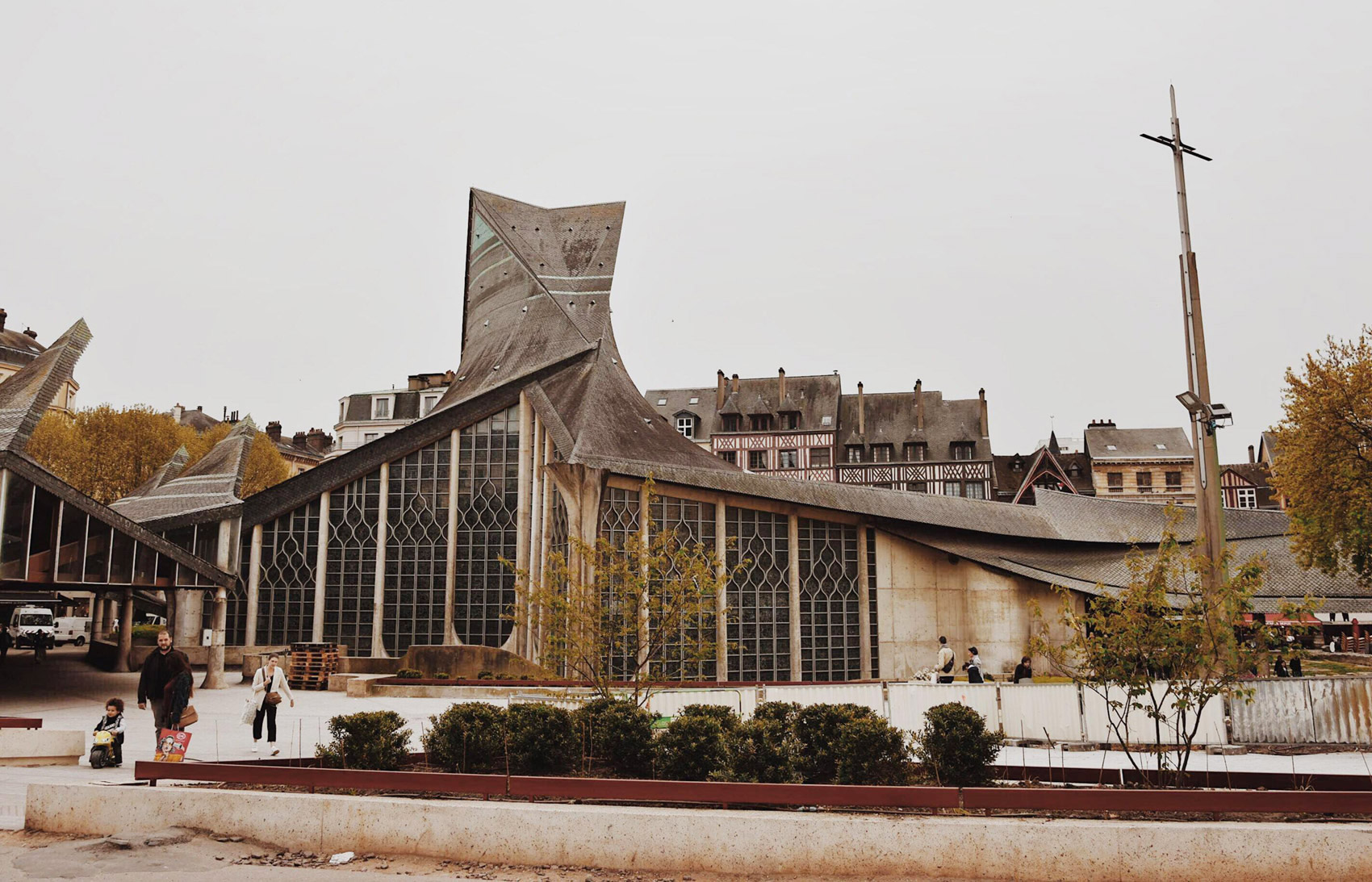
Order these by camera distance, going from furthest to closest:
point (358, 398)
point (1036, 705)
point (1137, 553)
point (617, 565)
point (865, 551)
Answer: point (358, 398)
point (865, 551)
point (1036, 705)
point (617, 565)
point (1137, 553)

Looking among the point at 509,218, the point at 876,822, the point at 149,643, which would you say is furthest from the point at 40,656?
the point at 876,822

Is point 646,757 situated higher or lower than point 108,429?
lower

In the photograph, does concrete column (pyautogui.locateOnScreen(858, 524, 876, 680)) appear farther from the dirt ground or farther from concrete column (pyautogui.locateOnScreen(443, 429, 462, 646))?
the dirt ground

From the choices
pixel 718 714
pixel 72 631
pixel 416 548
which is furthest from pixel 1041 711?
pixel 72 631

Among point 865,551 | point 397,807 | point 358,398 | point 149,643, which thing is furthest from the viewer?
point 358,398

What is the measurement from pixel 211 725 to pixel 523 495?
1478cm

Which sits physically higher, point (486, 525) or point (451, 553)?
point (486, 525)

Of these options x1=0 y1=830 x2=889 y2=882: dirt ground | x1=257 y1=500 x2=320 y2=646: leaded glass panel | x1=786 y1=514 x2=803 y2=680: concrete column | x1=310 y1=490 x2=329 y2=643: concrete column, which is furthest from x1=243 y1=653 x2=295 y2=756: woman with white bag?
x1=257 y1=500 x2=320 y2=646: leaded glass panel

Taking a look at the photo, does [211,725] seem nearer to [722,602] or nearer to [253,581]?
[722,602]

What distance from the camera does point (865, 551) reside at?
29.6 m

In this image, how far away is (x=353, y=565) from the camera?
31.7 metres

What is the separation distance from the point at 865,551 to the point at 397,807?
22.6 m

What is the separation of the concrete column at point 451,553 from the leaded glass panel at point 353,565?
7.15 feet

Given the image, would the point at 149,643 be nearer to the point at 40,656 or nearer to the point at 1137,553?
the point at 40,656
